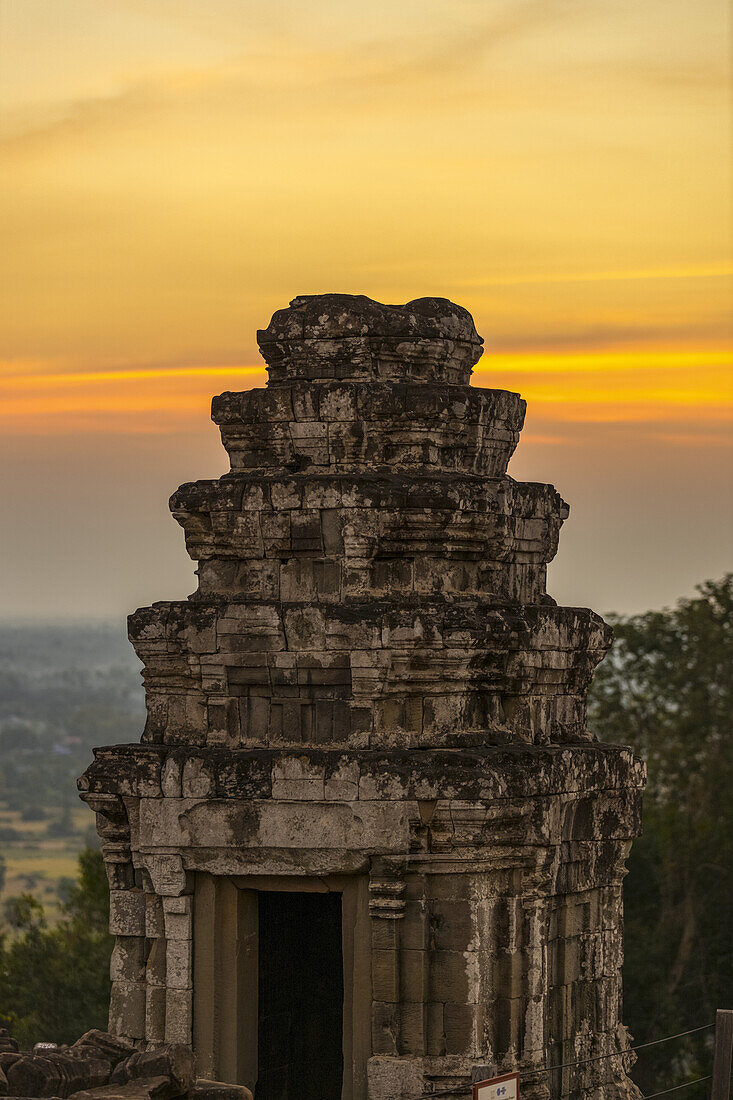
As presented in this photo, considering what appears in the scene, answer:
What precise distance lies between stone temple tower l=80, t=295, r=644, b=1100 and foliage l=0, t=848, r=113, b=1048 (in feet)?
49.4

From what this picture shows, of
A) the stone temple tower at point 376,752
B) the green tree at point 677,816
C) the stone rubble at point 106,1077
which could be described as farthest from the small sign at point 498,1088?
the green tree at point 677,816

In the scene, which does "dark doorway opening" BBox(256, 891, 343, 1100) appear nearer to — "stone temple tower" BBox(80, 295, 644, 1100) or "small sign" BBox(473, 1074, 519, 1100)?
"stone temple tower" BBox(80, 295, 644, 1100)

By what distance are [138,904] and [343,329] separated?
4.78 meters

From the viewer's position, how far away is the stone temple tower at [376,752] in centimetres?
1574

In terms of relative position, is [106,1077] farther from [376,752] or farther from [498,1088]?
[376,752]

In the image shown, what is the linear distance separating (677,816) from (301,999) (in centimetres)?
1857

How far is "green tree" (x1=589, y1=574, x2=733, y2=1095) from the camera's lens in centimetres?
3197

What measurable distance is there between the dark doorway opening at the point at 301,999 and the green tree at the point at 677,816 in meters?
13.5

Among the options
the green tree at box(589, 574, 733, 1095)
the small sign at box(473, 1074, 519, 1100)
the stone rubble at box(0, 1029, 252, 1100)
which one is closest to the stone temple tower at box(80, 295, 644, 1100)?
the small sign at box(473, 1074, 519, 1100)

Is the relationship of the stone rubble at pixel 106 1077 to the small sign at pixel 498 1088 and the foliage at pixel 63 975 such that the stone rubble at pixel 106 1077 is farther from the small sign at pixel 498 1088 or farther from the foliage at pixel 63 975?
the foliage at pixel 63 975

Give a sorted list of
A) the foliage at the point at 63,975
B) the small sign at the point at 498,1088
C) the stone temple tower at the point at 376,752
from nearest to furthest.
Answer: the small sign at the point at 498,1088 < the stone temple tower at the point at 376,752 < the foliage at the point at 63,975

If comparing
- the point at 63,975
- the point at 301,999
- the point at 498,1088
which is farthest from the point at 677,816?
the point at 498,1088

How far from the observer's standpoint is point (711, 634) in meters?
37.3

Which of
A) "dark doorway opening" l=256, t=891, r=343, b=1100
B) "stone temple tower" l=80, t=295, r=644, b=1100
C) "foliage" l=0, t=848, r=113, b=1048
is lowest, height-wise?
"foliage" l=0, t=848, r=113, b=1048
